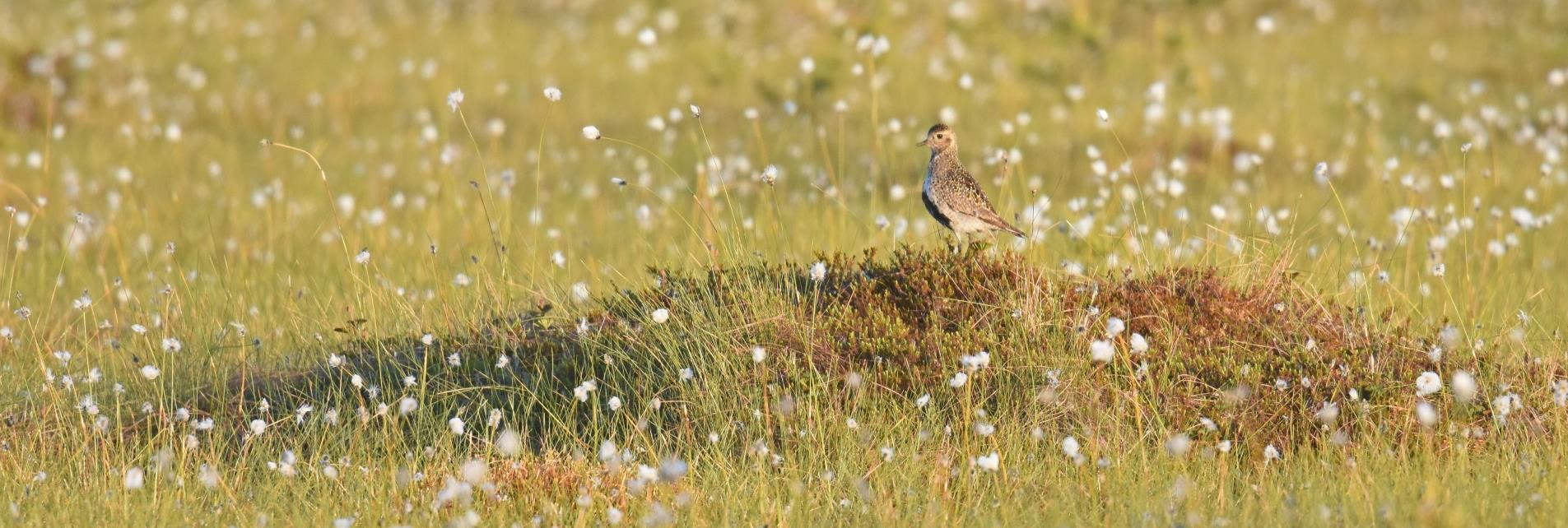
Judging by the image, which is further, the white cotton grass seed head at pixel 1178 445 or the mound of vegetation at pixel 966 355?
the mound of vegetation at pixel 966 355

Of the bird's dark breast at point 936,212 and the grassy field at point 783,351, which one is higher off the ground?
the bird's dark breast at point 936,212

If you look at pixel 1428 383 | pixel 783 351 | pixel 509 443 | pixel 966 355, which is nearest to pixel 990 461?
pixel 966 355

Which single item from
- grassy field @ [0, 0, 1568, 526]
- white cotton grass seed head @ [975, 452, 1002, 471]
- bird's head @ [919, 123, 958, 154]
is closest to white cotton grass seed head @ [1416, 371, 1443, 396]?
grassy field @ [0, 0, 1568, 526]

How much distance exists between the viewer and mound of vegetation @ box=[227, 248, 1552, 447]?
17.6 feet

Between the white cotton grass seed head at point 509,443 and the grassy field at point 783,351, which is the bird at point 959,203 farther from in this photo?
the white cotton grass seed head at point 509,443

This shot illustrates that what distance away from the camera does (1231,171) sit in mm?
11945

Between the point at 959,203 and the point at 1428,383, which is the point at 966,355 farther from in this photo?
the point at 1428,383

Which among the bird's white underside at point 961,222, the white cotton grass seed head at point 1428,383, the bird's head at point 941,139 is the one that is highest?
the bird's head at point 941,139

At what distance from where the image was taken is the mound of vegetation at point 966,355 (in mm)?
5352

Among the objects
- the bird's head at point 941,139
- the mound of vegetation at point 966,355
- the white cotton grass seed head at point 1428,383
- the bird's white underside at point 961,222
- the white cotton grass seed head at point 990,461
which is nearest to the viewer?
the white cotton grass seed head at point 990,461

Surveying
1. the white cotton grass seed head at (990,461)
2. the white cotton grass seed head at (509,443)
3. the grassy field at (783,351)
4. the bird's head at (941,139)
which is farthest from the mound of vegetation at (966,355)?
the bird's head at (941,139)

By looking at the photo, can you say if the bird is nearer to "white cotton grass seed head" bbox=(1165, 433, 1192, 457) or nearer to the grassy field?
the grassy field

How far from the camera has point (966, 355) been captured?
526cm

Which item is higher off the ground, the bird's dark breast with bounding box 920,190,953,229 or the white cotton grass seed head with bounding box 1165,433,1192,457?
the bird's dark breast with bounding box 920,190,953,229
